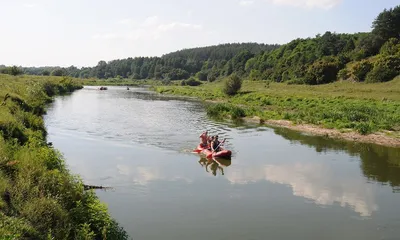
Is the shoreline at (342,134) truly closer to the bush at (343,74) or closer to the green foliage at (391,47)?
the bush at (343,74)

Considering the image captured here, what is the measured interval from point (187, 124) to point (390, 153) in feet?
72.1

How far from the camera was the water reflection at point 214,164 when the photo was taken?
1000 inches

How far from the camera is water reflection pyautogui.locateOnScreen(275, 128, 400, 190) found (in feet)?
80.9

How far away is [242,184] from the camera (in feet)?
72.4

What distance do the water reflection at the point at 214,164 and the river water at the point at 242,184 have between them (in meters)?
0.07

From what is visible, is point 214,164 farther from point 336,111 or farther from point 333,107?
point 333,107

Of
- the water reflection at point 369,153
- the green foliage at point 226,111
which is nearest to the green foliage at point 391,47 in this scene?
the green foliage at point 226,111

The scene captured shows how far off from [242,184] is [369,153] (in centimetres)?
1454

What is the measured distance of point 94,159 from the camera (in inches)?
1049

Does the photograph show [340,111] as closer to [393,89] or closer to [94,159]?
[393,89]

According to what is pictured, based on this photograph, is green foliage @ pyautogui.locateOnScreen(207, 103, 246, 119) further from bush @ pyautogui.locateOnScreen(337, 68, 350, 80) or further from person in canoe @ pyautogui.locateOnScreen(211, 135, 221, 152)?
bush @ pyautogui.locateOnScreen(337, 68, 350, 80)

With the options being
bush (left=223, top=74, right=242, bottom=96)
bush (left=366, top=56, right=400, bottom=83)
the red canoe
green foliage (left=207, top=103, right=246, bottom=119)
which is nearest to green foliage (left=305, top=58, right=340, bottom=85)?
bush (left=366, top=56, right=400, bottom=83)

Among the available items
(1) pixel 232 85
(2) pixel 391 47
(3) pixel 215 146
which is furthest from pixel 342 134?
(2) pixel 391 47

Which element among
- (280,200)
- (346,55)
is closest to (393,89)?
(346,55)
